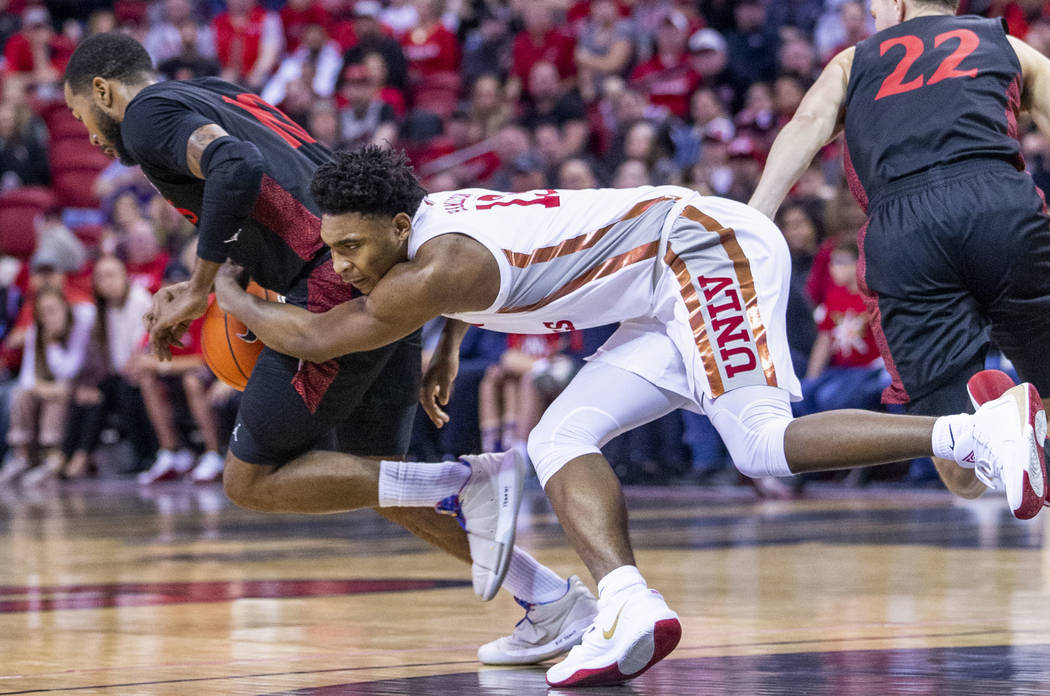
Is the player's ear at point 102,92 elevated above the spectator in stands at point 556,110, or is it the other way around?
the player's ear at point 102,92

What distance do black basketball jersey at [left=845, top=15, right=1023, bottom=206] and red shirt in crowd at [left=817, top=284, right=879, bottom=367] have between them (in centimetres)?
517

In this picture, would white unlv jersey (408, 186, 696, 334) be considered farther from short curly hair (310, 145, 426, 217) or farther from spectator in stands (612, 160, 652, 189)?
spectator in stands (612, 160, 652, 189)

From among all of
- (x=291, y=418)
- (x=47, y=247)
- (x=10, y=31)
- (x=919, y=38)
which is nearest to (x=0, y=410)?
(x=47, y=247)

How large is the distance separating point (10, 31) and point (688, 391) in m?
14.7

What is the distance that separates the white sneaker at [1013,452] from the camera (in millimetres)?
3133


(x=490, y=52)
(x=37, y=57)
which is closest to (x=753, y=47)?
(x=490, y=52)

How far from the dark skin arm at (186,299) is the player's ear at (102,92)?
1.12 feet

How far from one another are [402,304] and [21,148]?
1207cm

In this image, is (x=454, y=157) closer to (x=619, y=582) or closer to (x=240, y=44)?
(x=240, y=44)

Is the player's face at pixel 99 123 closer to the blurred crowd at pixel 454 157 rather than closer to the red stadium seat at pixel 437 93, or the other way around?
the blurred crowd at pixel 454 157

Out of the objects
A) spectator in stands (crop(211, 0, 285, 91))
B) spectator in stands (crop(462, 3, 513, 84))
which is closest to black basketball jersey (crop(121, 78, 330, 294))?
spectator in stands (crop(462, 3, 513, 84))

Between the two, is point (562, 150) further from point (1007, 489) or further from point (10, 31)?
point (1007, 489)

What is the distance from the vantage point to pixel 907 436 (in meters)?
3.24

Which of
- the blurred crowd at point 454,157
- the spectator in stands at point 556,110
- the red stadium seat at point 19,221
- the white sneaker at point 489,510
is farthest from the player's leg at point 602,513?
the red stadium seat at point 19,221
